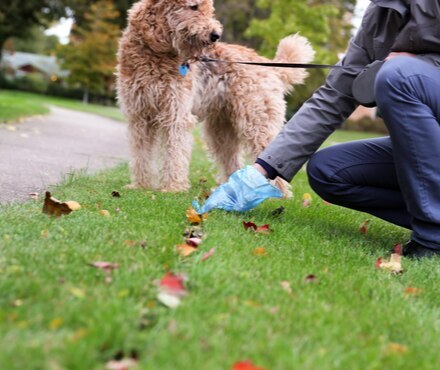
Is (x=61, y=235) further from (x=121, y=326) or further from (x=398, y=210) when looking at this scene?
A: (x=398, y=210)

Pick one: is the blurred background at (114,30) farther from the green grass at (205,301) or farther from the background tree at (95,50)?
the green grass at (205,301)

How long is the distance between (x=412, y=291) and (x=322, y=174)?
4.55ft

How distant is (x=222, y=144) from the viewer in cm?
609

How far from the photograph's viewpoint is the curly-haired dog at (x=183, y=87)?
4.76m

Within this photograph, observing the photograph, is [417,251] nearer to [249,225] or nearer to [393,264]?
[393,264]

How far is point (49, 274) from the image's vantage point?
7.20 ft

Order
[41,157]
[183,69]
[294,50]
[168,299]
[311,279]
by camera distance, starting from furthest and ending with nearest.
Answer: [41,157] < [294,50] < [183,69] < [311,279] < [168,299]

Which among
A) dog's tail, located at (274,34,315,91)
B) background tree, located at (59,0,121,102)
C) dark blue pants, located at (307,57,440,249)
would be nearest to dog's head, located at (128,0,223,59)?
dog's tail, located at (274,34,315,91)

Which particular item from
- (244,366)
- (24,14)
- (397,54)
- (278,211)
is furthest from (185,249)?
(24,14)

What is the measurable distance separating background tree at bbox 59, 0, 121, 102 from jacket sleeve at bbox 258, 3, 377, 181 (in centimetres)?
4244

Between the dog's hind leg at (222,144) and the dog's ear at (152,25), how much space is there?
4.46ft

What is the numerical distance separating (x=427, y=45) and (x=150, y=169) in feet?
9.40

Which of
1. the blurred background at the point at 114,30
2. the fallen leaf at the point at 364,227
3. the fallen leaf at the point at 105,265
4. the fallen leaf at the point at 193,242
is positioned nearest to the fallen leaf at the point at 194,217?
the fallen leaf at the point at 193,242

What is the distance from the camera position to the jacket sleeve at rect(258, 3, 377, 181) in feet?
12.6
